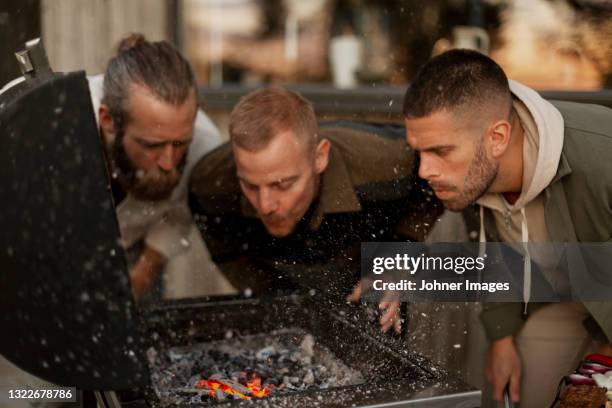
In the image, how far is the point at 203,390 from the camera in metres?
1.33

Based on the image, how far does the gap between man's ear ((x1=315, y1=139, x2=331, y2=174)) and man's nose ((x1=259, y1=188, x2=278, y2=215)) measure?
127 mm

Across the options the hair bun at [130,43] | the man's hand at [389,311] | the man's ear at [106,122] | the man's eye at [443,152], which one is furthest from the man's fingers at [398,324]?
the hair bun at [130,43]

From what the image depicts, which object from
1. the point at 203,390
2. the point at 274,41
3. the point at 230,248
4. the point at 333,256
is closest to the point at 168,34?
the point at 274,41

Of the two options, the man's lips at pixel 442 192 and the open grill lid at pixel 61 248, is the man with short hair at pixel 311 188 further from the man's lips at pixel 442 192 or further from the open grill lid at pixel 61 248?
the open grill lid at pixel 61 248

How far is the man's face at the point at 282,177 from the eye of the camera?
1.52 m

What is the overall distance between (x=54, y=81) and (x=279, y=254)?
914 mm

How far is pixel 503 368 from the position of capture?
1421mm

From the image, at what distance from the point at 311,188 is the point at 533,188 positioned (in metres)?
0.49

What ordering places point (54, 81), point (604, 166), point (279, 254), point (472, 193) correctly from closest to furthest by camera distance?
point (54, 81) < point (604, 166) < point (472, 193) < point (279, 254)

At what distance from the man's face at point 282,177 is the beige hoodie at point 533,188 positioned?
0.39m

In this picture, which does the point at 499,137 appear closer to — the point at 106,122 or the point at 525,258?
the point at 525,258

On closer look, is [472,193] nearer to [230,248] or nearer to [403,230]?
[403,230]

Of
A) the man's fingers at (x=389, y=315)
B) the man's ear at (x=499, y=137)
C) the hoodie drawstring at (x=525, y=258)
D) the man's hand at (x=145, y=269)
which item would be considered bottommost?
the man's hand at (x=145, y=269)

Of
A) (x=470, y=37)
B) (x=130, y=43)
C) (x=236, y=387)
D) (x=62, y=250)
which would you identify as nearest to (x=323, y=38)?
(x=470, y=37)
